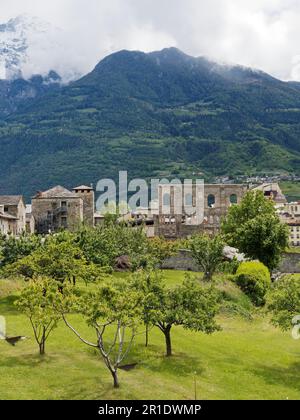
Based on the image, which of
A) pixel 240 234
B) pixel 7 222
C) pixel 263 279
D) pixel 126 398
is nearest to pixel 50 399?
pixel 126 398

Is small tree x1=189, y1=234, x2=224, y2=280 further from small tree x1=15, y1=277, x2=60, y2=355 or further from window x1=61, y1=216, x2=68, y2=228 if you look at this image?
window x1=61, y1=216, x2=68, y2=228

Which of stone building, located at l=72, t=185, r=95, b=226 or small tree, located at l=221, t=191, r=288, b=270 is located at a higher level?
stone building, located at l=72, t=185, r=95, b=226

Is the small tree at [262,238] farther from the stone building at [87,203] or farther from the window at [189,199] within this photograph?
the window at [189,199]

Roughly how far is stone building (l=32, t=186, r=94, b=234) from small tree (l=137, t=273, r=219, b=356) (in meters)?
58.5

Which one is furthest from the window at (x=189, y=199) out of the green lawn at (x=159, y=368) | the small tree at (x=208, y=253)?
the green lawn at (x=159, y=368)

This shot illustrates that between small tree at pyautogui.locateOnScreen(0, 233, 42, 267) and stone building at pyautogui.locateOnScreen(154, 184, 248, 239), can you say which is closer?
small tree at pyautogui.locateOnScreen(0, 233, 42, 267)

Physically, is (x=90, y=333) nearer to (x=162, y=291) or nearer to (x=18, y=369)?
(x=162, y=291)

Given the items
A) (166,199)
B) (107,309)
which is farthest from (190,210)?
(107,309)

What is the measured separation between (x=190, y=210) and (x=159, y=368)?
81746 millimetres

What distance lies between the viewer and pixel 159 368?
33.3 meters

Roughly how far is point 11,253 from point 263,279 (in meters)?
29.5

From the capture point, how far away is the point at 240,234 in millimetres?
74875

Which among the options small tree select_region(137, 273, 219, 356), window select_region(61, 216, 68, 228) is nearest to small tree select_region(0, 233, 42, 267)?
small tree select_region(137, 273, 219, 356)

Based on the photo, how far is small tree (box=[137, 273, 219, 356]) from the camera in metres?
35.5
